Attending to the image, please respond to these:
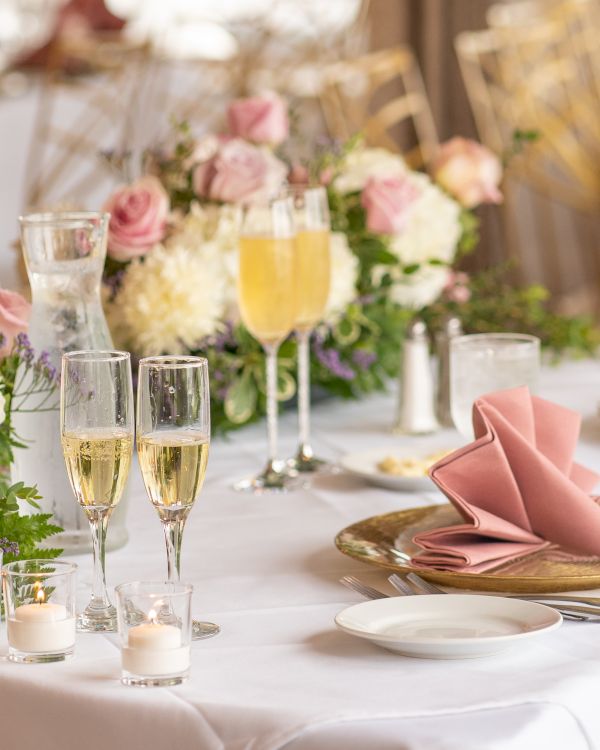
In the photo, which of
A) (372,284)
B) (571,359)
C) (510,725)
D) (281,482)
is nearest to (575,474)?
(281,482)

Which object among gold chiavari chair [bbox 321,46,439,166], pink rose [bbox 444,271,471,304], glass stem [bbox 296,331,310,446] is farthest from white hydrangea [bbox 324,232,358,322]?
gold chiavari chair [bbox 321,46,439,166]

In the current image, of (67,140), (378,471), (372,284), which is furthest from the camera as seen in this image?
(67,140)

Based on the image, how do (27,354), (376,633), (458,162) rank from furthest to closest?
(458,162), (27,354), (376,633)

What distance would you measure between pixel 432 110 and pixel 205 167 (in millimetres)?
3774

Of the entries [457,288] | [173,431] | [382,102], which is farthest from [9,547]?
[382,102]

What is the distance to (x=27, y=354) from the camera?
3.57 ft

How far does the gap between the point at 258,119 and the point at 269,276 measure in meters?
0.50

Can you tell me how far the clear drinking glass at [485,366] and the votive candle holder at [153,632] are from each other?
62cm

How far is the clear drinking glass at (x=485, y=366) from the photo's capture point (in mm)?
1382

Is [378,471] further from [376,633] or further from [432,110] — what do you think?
[432,110]

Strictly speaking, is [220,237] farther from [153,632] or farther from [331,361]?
[153,632]

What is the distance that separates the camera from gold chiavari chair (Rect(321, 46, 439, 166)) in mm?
3824

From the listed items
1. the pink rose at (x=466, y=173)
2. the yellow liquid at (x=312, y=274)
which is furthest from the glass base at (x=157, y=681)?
the pink rose at (x=466, y=173)

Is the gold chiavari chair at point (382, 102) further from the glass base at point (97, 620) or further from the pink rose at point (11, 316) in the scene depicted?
the glass base at point (97, 620)
